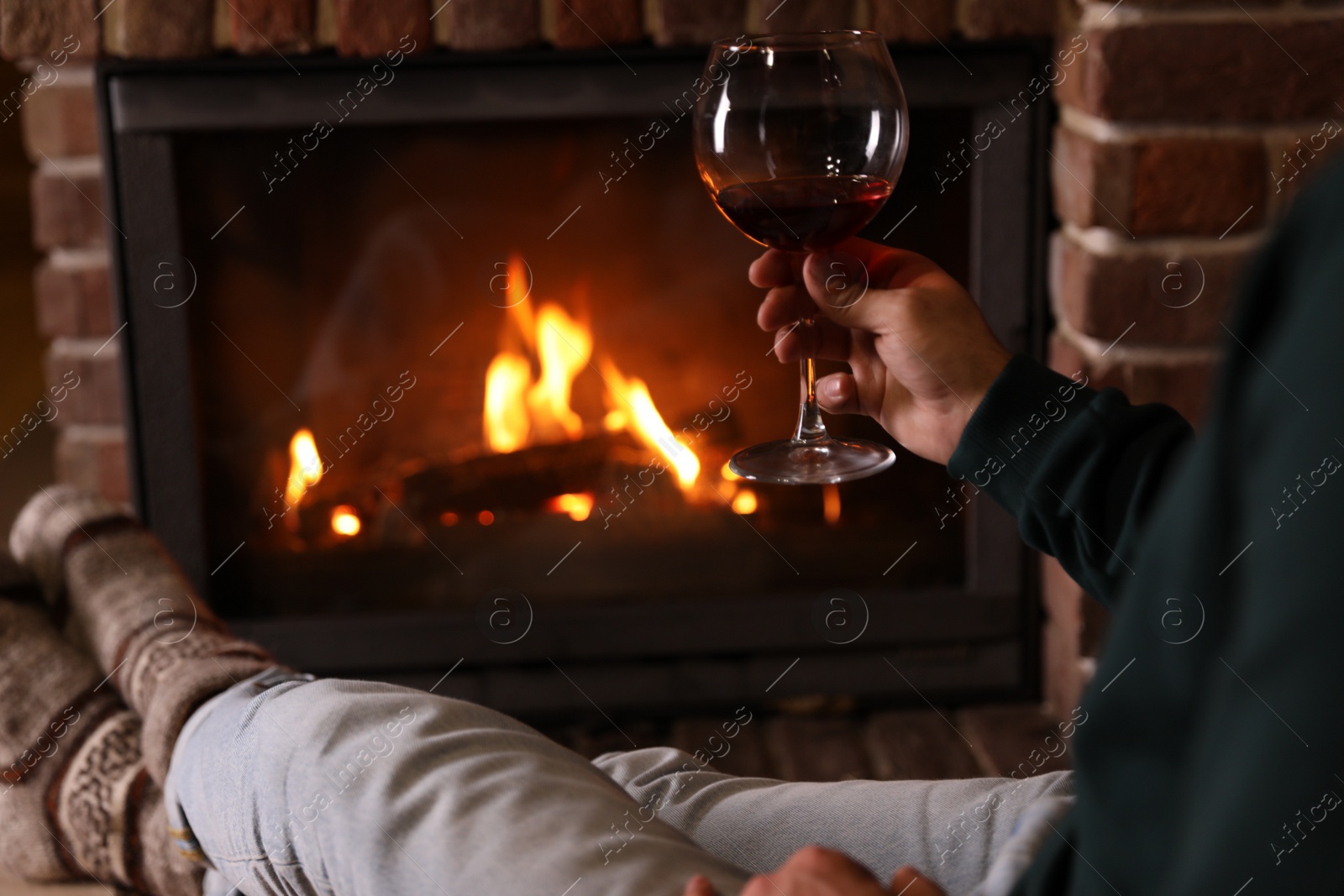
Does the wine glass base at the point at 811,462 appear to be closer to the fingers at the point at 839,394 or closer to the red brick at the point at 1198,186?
the fingers at the point at 839,394

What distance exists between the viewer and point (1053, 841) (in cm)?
46

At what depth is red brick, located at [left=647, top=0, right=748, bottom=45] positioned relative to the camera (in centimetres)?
142

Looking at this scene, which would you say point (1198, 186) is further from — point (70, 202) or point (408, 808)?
point (70, 202)

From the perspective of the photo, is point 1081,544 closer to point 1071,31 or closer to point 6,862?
point 1071,31

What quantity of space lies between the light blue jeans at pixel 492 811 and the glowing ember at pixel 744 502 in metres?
0.78

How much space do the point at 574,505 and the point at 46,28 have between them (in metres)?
0.80

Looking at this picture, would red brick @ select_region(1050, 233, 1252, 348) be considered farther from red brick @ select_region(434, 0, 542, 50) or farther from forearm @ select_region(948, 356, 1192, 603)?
red brick @ select_region(434, 0, 542, 50)

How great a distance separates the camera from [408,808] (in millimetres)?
662

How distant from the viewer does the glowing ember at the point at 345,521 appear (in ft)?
5.41

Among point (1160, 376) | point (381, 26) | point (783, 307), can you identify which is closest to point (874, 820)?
point (783, 307)

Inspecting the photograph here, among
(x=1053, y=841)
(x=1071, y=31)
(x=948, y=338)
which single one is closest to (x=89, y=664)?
(x=948, y=338)

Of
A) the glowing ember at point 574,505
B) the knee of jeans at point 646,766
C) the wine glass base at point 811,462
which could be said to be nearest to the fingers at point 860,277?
the wine glass base at point 811,462

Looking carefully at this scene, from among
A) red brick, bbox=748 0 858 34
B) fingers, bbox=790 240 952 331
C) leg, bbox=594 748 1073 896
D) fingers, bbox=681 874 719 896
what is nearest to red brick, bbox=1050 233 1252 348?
red brick, bbox=748 0 858 34

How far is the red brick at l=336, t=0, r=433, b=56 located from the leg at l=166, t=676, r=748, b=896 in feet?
2.72
